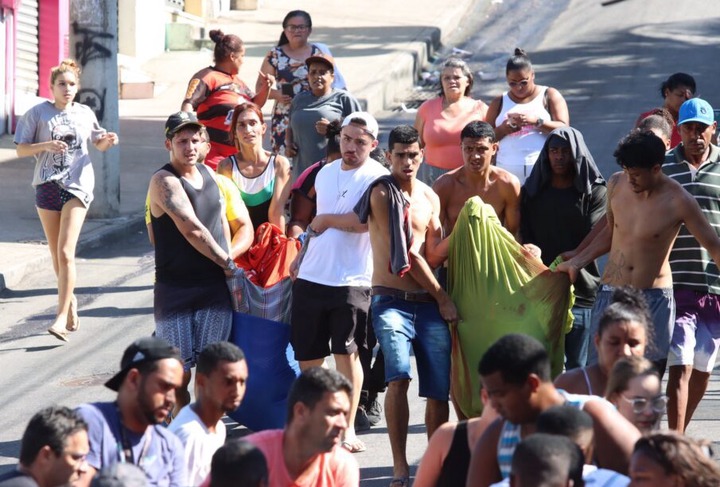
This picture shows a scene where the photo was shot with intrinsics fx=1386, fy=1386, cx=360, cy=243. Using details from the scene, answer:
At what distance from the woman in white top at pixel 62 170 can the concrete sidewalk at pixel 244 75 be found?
1.59 m

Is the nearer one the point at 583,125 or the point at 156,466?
the point at 156,466

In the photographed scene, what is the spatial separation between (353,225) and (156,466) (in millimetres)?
2650

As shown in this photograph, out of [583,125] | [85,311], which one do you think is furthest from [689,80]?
[583,125]

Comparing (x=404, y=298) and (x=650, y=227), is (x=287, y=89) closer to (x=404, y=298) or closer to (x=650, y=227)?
(x=404, y=298)

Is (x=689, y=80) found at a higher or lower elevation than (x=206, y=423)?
higher

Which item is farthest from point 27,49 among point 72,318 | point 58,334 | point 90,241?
point 58,334

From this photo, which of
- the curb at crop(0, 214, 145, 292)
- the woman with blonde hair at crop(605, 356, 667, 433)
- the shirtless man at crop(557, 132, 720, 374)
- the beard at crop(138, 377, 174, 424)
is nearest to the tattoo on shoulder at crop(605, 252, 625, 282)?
the shirtless man at crop(557, 132, 720, 374)

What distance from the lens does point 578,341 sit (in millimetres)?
8000

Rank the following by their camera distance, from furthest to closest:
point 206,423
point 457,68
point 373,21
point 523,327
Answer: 1. point 373,21
2. point 457,68
3. point 523,327
4. point 206,423

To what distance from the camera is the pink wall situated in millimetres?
19938

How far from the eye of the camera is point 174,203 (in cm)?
770

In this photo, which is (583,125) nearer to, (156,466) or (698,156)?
(698,156)

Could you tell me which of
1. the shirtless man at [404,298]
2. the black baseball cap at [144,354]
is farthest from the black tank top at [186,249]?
the black baseball cap at [144,354]

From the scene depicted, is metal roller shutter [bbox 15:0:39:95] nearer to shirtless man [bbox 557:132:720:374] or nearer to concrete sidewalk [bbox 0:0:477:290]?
concrete sidewalk [bbox 0:0:477:290]
